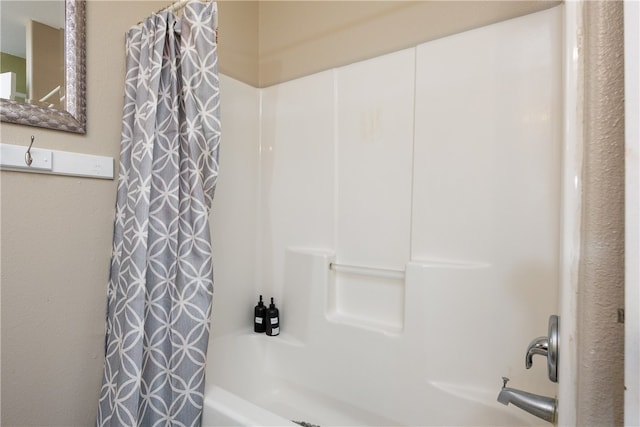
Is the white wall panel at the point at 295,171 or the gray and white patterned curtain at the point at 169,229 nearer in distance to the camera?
the gray and white patterned curtain at the point at 169,229

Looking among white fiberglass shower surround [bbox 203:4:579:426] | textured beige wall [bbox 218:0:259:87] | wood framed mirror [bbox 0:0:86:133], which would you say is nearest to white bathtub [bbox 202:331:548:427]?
white fiberglass shower surround [bbox 203:4:579:426]

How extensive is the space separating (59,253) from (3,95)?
47cm

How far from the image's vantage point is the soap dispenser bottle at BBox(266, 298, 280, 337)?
1540 millimetres

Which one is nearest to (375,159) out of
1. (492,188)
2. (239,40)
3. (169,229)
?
(492,188)

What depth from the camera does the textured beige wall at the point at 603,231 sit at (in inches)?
12.1

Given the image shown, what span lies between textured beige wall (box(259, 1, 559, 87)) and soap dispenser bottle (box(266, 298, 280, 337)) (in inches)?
44.9

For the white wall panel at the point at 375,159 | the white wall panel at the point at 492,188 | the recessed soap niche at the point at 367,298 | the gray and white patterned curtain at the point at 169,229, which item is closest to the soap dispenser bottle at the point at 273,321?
the recessed soap niche at the point at 367,298

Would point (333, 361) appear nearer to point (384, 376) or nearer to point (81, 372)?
point (384, 376)

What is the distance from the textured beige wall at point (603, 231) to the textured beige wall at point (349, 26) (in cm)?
95

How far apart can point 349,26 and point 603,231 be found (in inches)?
54.3

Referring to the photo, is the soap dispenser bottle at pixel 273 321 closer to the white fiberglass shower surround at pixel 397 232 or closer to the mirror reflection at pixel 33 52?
the white fiberglass shower surround at pixel 397 232

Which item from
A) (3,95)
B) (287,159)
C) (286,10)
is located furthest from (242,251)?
(286,10)

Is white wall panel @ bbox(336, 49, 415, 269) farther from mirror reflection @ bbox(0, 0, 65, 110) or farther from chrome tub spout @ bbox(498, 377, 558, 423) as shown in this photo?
mirror reflection @ bbox(0, 0, 65, 110)

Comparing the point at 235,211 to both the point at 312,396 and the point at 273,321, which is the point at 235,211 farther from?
the point at 312,396
